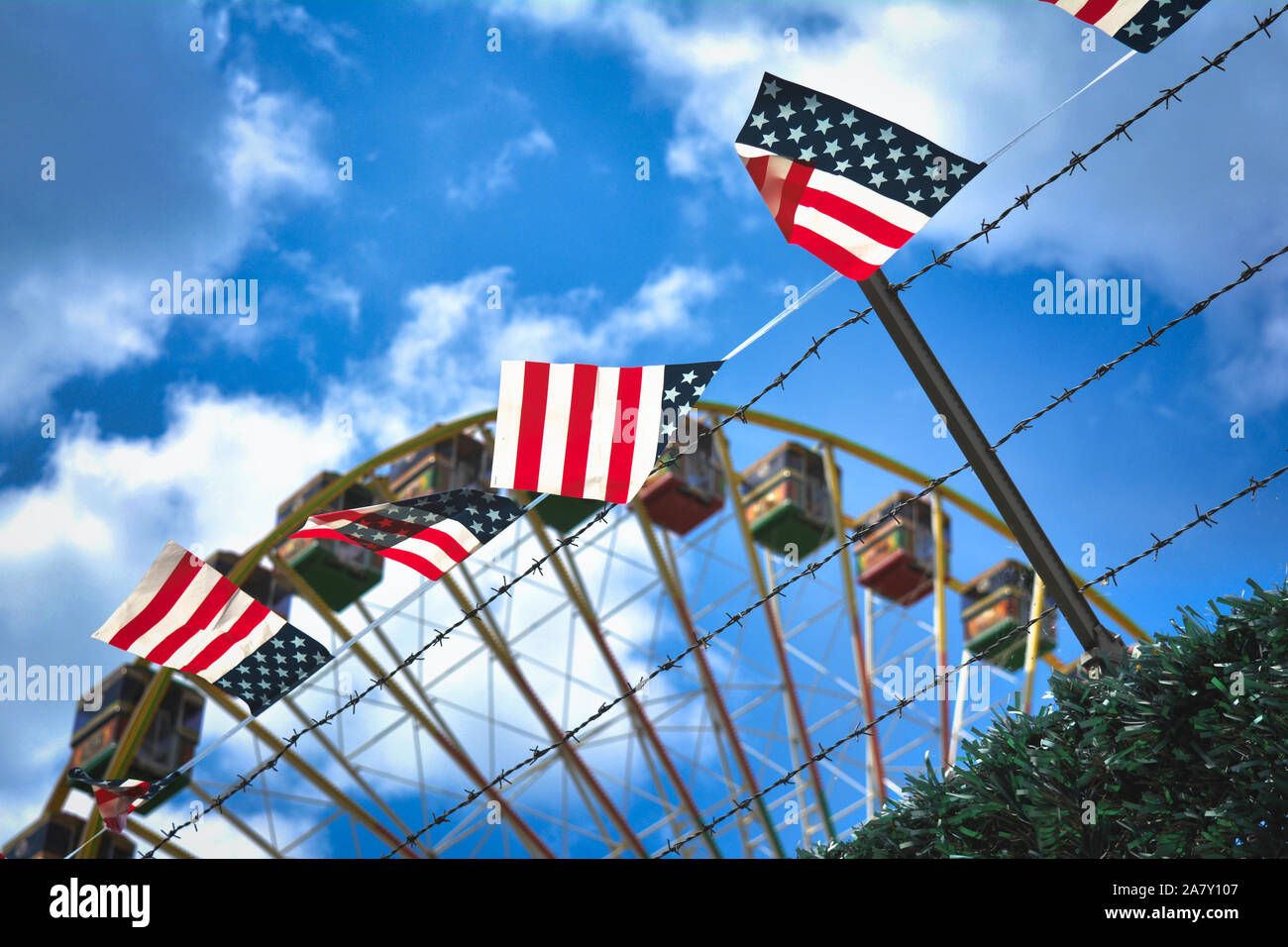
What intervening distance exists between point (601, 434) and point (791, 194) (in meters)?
1.85

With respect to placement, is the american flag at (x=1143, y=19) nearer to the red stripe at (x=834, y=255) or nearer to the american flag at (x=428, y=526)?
the red stripe at (x=834, y=255)

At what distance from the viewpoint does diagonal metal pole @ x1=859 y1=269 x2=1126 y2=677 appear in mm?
7309

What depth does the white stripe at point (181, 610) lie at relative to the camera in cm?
1037

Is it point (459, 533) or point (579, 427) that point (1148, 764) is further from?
point (459, 533)

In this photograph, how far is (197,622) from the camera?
10508mm

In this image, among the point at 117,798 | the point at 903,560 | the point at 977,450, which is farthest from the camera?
the point at 903,560

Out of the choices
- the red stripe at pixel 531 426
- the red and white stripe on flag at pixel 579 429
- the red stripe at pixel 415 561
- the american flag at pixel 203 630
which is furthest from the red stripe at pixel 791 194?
the american flag at pixel 203 630

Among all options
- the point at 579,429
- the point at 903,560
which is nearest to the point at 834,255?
the point at 579,429

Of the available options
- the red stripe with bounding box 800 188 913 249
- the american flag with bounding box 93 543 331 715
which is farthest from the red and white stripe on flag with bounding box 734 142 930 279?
the american flag with bounding box 93 543 331 715

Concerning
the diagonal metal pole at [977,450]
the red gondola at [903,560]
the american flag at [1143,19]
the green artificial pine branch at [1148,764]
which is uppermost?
the red gondola at [903,560]
